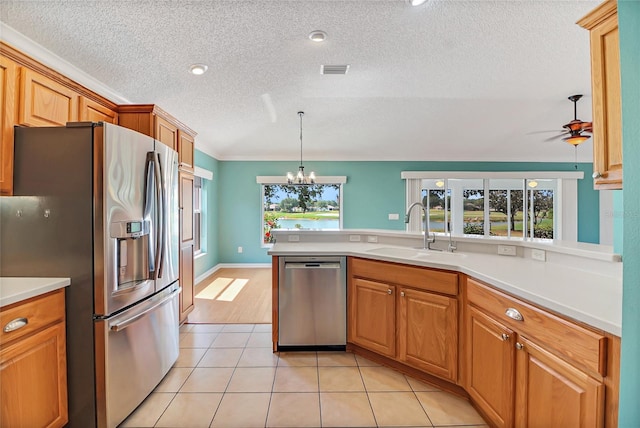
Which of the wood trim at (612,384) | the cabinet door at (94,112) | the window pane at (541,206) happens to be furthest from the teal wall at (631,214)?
the window pane at (541,206)

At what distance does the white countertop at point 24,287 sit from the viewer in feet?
4.16

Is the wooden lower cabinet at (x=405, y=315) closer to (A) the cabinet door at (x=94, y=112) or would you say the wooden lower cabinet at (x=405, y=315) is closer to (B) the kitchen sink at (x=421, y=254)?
(B) the kitchen sink at (x=421, y=254)

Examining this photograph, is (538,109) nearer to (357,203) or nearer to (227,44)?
(357,203)

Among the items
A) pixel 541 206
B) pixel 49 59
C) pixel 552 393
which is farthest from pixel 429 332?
pixel 541 206

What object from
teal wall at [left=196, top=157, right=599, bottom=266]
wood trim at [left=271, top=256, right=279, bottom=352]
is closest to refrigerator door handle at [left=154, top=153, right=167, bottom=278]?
wood trim at [left=271, top=256, right=279, bottom=352]

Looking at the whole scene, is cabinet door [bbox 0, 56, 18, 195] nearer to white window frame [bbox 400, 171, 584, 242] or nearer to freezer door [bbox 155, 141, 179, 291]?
freezer door [bbox 155, 141, 179, 291]

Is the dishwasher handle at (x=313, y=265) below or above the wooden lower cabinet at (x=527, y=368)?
above

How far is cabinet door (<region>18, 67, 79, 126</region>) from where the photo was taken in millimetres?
1657

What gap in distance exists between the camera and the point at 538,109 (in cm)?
409

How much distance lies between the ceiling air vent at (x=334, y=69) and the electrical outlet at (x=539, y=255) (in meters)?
2.26

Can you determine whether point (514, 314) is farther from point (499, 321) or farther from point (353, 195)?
point (353, 195)

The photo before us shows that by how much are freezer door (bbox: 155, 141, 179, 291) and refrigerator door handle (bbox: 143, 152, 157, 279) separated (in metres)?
0.06

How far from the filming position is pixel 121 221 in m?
1.64

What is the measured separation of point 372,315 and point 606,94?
73.1 inches
